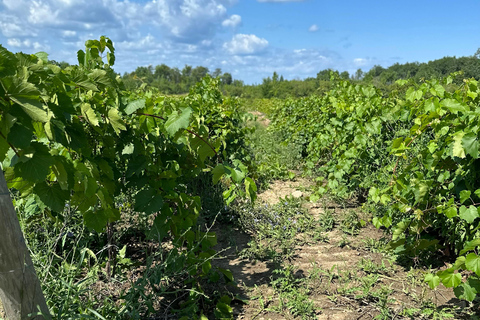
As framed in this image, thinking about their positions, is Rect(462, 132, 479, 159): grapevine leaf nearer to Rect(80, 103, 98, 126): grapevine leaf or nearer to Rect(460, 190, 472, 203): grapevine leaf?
Rect(460, 190, 472, 203): grapevine leaf

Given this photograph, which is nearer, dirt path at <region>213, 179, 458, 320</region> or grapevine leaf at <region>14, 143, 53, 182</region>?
grapevine leaf at <region>14, 143, 53, 182</region>

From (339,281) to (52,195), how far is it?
231 centimetres

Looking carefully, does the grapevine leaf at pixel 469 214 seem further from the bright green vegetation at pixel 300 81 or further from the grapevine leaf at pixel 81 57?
the bright green vegetation at pixel 300 81

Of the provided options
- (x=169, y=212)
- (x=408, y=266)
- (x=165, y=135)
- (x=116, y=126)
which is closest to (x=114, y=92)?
(x=116, y=126)

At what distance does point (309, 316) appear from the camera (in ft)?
8.45

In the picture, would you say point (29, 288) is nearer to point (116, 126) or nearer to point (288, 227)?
point (116, 126)

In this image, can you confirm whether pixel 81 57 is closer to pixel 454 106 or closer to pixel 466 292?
pixel 454 106

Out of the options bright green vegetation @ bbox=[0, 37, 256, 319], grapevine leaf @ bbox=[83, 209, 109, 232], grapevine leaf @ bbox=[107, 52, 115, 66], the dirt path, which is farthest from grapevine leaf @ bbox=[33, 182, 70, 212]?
the dirt path

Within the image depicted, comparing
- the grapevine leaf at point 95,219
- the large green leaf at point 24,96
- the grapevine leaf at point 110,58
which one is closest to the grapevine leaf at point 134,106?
the grapevine leaf at point 110,58

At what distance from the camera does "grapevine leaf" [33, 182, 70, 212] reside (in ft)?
5.16

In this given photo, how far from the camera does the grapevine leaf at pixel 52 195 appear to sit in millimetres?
1571

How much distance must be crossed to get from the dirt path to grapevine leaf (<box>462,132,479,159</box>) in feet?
3.73

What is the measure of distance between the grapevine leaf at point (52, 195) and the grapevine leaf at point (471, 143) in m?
2.36

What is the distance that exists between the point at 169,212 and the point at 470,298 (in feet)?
6.70
